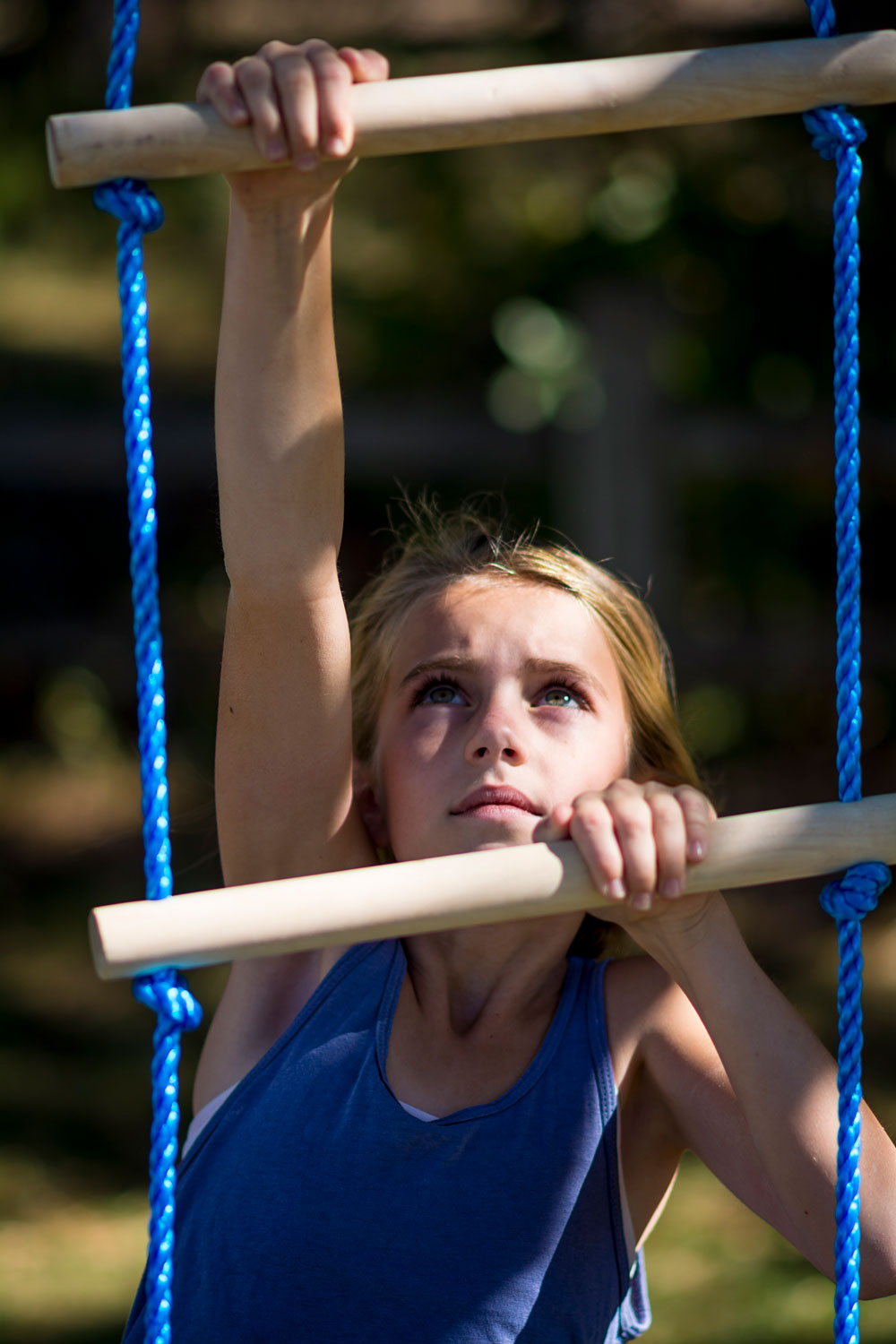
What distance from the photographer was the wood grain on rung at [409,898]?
2.95 ft

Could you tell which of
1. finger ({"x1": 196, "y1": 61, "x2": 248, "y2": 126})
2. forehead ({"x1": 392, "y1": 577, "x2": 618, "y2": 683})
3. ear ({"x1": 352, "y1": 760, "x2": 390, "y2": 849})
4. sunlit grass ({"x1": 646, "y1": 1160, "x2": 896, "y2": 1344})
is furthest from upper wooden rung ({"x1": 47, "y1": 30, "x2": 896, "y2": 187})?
sunlit grass ({"x1": 646, "y1": 1160, "x2": 896, "y2": 1344})

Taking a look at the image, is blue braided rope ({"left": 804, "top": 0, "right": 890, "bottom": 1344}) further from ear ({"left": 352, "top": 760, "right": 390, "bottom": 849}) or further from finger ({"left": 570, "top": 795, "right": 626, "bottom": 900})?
ear ({"left": 352, "top": 760, "right": 390, "bottom": 849})

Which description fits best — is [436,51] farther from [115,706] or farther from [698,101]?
[698,101]

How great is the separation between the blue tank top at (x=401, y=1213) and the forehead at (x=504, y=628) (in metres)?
0.32

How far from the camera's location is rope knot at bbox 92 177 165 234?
3.24 feet

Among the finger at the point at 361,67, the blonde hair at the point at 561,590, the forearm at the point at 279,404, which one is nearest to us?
the finger at the point at 361,67

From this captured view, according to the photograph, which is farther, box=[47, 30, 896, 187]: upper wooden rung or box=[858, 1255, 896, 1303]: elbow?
box=[858, 1255, 896, 1303]: elbow

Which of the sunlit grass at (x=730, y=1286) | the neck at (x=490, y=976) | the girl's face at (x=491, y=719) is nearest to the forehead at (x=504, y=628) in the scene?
the girl's face at (x=491, y=719)

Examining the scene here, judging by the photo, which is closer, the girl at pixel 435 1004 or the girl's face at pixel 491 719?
the girl at pixel 435 1004

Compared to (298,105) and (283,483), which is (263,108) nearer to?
(298,105)

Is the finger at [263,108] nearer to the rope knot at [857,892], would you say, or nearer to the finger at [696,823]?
the finger at [696,823]

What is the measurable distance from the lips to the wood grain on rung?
0.80 feet

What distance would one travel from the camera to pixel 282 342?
3.71 ft

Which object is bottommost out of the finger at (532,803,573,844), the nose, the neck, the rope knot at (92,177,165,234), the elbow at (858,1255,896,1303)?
the elbow at (858,1255,896,1303)
